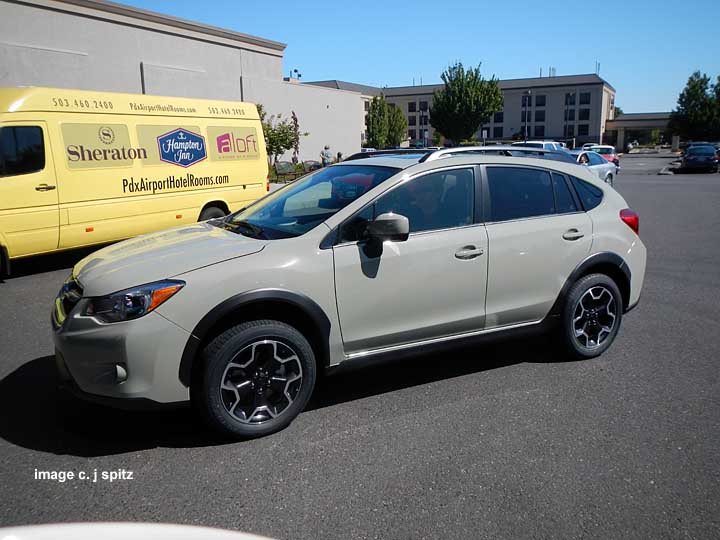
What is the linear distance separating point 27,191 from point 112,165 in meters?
1.36

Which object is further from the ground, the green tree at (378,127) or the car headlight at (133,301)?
the green tree at (378,127)

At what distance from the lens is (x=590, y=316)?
481 centimetres

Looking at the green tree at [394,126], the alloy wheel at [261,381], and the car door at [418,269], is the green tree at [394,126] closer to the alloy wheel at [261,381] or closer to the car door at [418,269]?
the car door at [418,269]

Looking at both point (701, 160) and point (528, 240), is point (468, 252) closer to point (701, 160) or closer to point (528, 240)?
point (528, 240)

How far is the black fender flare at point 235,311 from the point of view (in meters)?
Answer: 3.31

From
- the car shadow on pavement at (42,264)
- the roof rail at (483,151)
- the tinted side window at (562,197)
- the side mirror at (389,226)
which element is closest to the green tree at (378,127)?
the car shadow on pavement at (42,264)

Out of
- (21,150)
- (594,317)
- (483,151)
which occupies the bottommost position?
(594,317)

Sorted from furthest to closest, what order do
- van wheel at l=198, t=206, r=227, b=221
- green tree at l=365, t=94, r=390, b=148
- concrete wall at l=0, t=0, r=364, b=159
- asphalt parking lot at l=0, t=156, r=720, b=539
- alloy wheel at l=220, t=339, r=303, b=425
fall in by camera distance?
1. green tree at l=365, t=94, r=390, b=148
2. concrete wall at l=0, t=0, r=364, b=159
3. van wheel at l=198, t=206, r=227, b=221
4. alloy wheel at l=220, t=339, r=303, b=425
5. asphalt parking lot at l=0, t=156, r=720, b=539

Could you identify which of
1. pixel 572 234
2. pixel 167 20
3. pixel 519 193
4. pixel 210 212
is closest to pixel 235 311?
pixel 519 193

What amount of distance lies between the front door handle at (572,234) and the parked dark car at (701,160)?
3440cm

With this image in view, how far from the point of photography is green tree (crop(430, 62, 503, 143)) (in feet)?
216

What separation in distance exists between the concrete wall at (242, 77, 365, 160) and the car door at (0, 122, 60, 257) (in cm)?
2410

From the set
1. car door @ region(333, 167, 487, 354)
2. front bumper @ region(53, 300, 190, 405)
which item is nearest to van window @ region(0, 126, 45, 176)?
front bumper @ region(53, 300, 190, 405)

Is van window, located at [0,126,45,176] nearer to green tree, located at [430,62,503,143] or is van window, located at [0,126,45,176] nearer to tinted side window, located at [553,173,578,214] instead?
tinted side window, located at [553,173,578,214]
